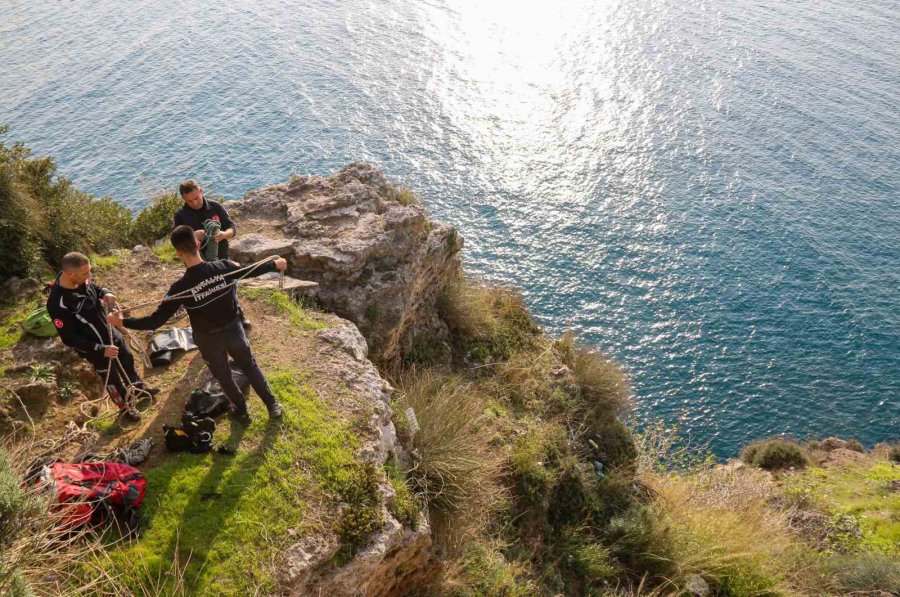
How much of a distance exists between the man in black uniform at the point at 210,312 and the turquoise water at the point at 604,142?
19.8 m

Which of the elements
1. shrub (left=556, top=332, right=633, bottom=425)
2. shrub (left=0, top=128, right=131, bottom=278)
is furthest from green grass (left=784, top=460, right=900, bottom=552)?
shrub (left=0, top=128, right=131, bottom=278)

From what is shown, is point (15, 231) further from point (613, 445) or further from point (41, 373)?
point (613, 445)

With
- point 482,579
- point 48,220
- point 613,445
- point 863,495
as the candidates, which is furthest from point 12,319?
point 863,495

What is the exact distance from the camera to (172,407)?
908 centimetres

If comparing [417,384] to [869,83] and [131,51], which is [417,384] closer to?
[131,51]

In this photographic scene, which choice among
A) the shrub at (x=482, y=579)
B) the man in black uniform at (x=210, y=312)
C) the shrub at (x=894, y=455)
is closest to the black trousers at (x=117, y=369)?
the man in black uniform at (x=210, y=312)

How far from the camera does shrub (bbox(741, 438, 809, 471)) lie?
22.6m

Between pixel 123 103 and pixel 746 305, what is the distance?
1454 inches

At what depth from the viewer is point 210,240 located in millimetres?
10570

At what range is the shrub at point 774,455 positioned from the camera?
889 inches

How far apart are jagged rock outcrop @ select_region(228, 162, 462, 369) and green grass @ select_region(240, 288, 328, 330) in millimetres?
1368

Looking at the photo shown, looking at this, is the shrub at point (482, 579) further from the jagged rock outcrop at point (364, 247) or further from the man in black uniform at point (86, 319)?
the man in black uniform at point (86, 319)

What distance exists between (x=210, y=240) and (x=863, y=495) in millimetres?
23506

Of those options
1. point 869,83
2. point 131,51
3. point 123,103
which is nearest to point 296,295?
point 123,103
